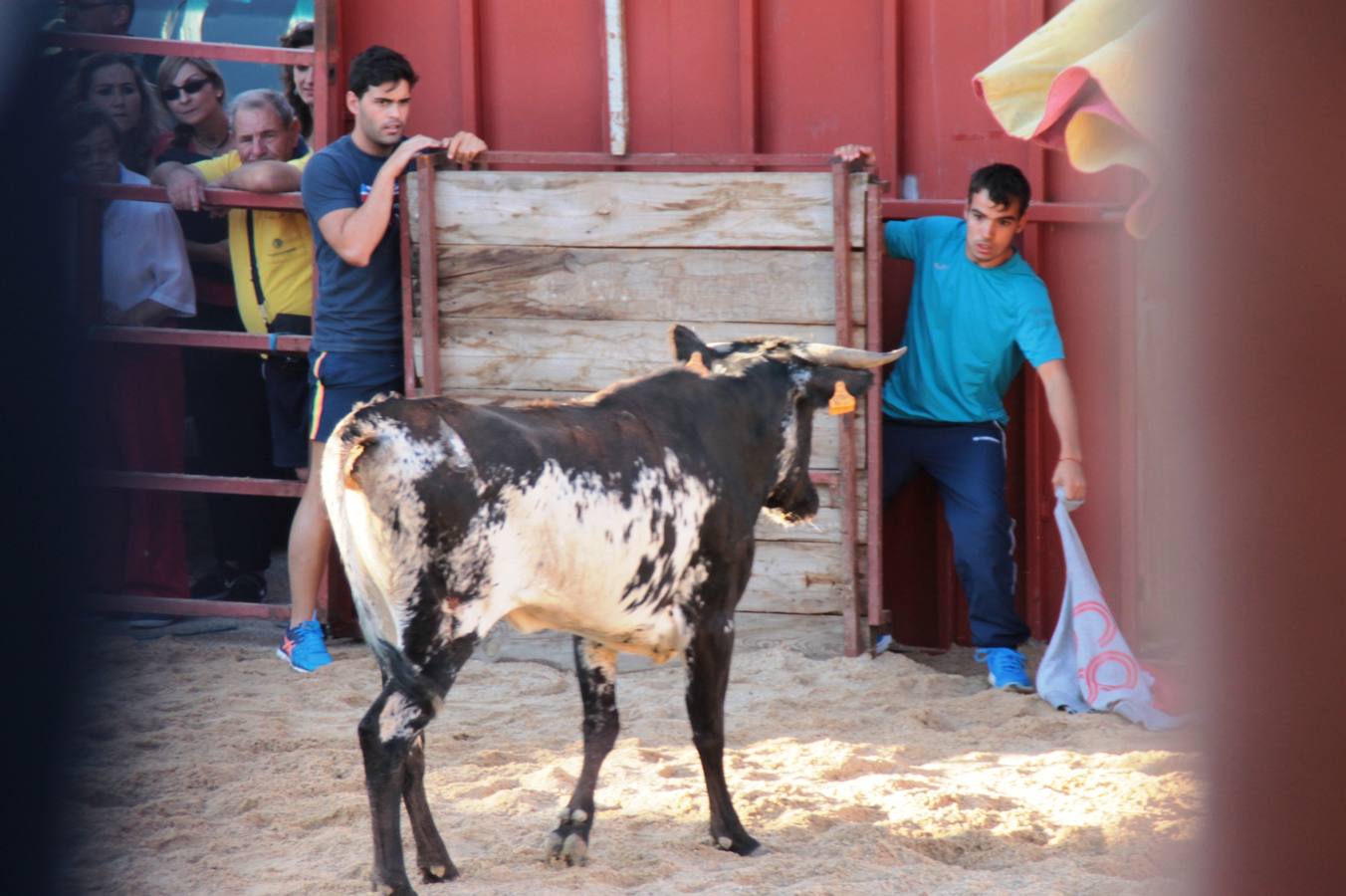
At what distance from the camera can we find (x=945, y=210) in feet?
19.4

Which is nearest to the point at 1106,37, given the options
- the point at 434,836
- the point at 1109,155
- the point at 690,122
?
the point at 1109,155

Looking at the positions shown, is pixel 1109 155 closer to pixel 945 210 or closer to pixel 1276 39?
pixel 945 210

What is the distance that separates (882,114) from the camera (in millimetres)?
6008

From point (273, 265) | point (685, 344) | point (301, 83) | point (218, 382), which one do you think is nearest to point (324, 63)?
point (301, 83)

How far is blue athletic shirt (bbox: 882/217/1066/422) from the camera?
18.2 ft

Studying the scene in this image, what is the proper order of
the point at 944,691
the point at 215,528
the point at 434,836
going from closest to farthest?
the point at 434,836
the point at 944,691
the point at 215,528

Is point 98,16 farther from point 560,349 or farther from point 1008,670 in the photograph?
point 1008,670

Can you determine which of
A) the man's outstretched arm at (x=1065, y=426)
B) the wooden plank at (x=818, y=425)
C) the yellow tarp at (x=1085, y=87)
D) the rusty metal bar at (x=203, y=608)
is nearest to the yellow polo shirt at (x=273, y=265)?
the wooden plank at (x=818, y=425)

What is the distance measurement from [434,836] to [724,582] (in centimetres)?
102

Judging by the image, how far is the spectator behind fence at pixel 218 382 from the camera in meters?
6.29

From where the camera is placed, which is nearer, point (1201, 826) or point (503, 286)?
point (1201, 826)

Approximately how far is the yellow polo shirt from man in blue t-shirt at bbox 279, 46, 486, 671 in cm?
39

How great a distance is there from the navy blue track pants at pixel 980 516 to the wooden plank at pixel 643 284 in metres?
0.61

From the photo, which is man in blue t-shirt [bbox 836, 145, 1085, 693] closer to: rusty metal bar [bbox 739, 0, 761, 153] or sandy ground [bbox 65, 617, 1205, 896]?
sandy ground [bbox 65, 617, 1205, 896]
